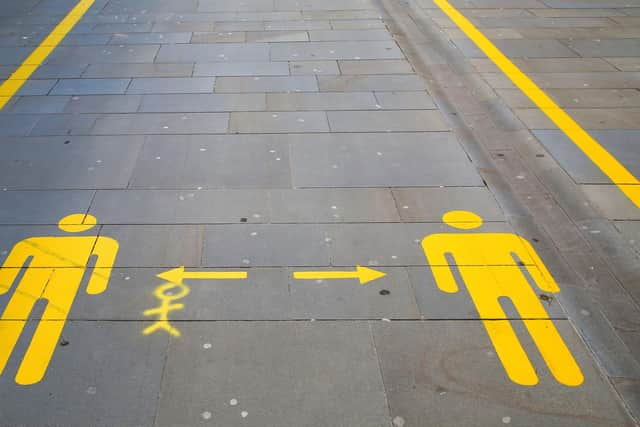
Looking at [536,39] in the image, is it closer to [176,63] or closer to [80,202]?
[176,63]

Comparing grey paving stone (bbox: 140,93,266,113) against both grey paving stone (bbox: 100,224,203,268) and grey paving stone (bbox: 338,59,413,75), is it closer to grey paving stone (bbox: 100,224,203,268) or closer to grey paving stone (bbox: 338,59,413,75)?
grey paving stone (bbox: 338,59,413,75)

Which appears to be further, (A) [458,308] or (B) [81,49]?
(B) [81,49]

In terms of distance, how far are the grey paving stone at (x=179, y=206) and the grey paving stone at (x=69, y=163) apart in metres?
0.27

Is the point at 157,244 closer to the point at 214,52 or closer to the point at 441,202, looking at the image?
the point at 441,202

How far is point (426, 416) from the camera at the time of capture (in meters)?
3.22

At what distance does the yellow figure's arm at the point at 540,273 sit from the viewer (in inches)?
166

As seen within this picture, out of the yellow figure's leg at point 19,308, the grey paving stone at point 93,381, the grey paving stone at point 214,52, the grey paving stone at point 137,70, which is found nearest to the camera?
the grey paving stone at point 93,381

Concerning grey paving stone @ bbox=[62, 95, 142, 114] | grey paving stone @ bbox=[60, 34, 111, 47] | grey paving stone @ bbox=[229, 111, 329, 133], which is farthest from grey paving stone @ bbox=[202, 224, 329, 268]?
grey paving stone @ bbox=[60, 34, 111, 47]

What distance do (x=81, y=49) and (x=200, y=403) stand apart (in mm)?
6861

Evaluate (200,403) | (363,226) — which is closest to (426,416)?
(200,403)

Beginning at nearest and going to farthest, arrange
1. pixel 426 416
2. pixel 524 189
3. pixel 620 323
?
1. pixel 426 416
2. pixel 620 323
3. pixel 524 189

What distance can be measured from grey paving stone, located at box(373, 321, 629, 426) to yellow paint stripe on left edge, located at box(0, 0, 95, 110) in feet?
18.1

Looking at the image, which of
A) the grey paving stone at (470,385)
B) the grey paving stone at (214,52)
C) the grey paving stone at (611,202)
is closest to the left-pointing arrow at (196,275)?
the grey paving stone at (470,385)

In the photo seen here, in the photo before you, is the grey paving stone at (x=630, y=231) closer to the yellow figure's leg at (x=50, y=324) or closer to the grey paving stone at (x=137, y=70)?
the yellow figure's leg at (x=50, y=324)
